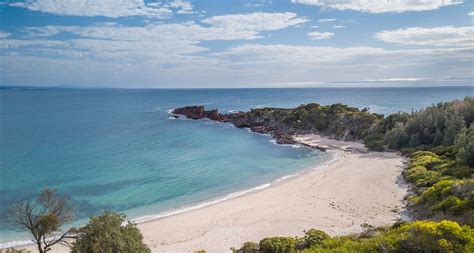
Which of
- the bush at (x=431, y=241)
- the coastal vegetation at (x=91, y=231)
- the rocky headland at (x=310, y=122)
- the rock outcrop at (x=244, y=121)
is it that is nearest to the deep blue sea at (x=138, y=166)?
the rock outcrop at (x=244, y=121)

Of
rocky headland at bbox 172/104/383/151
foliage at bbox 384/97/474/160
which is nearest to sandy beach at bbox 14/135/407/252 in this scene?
foliage at bbox 384/97/474/160

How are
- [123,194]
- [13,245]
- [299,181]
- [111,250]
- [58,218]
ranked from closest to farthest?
[111,250]
[58,218]
[13,245]
[123,194]
[299,181]

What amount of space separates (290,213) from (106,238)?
50.9ft

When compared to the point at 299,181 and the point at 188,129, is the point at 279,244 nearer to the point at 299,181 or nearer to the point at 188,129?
the point at 299,181

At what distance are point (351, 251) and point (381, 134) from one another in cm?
4670

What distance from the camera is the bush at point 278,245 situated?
687 inches

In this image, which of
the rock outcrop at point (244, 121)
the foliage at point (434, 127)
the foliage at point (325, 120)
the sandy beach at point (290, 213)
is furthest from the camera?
the rock outcrop at point (244, 121)

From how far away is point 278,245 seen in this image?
58.1ft

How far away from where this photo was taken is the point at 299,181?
35.7 m

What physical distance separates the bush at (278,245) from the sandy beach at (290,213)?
131 inches

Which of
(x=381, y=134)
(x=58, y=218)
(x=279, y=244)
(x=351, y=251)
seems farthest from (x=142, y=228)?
(x=381, y=134)

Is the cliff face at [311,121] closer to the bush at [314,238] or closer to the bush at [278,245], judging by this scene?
the bush at [314,238]

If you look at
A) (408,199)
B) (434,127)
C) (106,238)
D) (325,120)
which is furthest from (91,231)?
(325,120)

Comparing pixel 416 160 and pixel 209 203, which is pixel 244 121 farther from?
pixel 209 203
